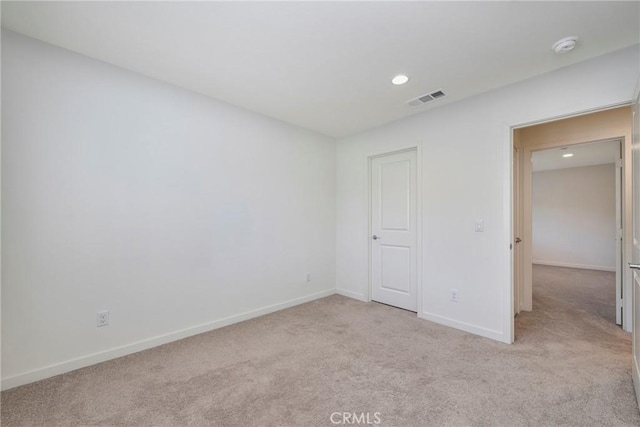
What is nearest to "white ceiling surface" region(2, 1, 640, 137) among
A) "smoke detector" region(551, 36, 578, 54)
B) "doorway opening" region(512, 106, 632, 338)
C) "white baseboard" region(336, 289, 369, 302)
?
"smoke detector" region(551, 36, 578, 54)

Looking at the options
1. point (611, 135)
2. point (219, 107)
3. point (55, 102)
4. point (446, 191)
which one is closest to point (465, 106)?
point (446, 191)

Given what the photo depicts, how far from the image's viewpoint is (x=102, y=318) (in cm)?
229

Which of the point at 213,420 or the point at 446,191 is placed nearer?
the point at 213,420

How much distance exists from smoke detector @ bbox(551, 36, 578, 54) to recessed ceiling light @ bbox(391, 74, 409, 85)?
3.46 feet

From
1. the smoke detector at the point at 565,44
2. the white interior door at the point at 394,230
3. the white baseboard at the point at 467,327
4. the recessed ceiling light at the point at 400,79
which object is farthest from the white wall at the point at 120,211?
the smoke detector at the point at 565,44

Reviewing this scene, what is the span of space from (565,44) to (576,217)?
21.0 ft

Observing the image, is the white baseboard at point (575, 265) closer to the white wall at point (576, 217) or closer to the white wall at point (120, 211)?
the white wall at point (576, 217)

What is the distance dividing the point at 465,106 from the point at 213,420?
3.46 meters

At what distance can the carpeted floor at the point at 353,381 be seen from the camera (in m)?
1.68

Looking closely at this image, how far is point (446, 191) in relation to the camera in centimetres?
312

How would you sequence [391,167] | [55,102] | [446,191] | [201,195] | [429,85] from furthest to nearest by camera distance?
1. [391,167]
2. [446,191]
3. [201,195]
4. [429,85]
5. [55,102]

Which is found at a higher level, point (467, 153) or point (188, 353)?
point (467, 153)

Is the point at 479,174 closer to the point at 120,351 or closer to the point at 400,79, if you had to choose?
the point at 400,79

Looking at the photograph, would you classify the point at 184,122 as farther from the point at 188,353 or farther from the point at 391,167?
the point at 391,167
